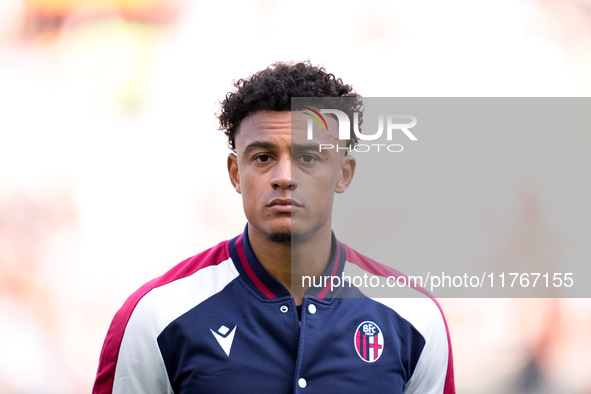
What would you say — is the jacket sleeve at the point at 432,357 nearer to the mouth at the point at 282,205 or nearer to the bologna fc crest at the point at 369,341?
the bologna fc crest at the point at 369,341

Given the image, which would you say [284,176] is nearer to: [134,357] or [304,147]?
[304,147]

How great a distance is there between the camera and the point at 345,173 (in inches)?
61.7

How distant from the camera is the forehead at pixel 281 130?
4.58ft

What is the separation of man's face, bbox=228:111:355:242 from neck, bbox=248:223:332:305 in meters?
0.03

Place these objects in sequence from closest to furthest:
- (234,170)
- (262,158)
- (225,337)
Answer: (225,337), (262,158), (234,170)

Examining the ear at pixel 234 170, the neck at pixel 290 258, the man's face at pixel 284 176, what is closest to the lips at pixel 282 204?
the man's face at pixel 284 176

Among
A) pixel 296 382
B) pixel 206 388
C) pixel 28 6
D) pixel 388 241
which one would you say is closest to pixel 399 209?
pixel 388 241

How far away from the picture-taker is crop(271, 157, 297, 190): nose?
A: 4.39 ft

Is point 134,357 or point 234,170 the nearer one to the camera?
→ point 134,357

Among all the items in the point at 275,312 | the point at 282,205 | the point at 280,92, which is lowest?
the point at 275,312

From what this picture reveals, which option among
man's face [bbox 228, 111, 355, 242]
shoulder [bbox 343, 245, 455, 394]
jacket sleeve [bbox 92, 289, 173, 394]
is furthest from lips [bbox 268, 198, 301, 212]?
jacket sleeve [bbox 92, 289, 173, 394]

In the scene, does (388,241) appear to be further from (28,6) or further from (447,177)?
(28,6)

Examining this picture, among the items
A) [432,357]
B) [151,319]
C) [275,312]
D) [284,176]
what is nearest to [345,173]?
[284,176]

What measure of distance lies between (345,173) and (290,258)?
1.06ft
